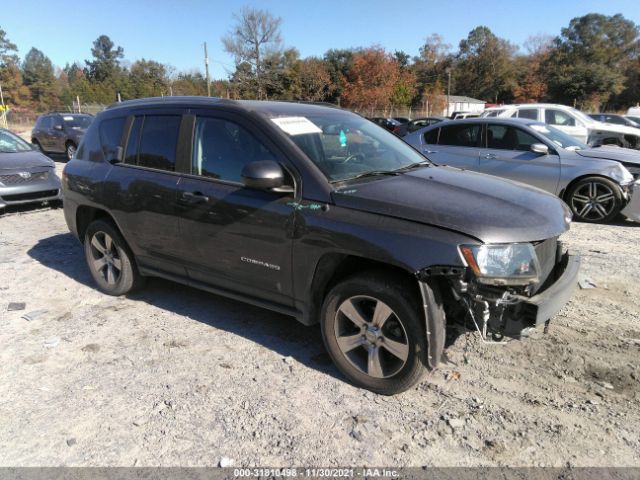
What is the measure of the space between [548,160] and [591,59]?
6949 cm

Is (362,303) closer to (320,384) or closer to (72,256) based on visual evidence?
(320,384)

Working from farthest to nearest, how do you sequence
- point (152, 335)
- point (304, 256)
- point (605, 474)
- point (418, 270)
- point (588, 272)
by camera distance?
point (588, 272)
point (152, 335)
point (304, 256)
point (418, 270)
point (605, 474)

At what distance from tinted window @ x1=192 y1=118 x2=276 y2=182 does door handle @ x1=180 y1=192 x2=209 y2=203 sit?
174mm

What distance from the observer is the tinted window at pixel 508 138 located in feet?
26.0

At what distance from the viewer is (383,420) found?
2.88m

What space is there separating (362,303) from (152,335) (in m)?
1.99

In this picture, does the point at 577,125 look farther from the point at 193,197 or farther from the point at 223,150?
the point at 193,197

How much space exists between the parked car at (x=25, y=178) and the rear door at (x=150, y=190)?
180 inches

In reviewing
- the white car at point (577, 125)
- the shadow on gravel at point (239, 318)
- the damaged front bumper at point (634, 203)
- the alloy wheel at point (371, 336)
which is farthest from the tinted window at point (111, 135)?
the white car at point (577, 125)

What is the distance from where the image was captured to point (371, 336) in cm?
306

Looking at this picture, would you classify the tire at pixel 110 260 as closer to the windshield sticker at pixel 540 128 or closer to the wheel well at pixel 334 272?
the wheel well at pixel 334 272

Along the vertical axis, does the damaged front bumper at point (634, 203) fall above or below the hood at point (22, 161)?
below

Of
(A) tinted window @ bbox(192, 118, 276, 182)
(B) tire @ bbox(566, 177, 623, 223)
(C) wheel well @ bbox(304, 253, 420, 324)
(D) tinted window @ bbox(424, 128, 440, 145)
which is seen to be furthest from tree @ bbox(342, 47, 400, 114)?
(C) wheel well @ bbox(304, 253, 420, 324)

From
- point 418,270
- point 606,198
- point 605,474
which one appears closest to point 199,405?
point 418,270
